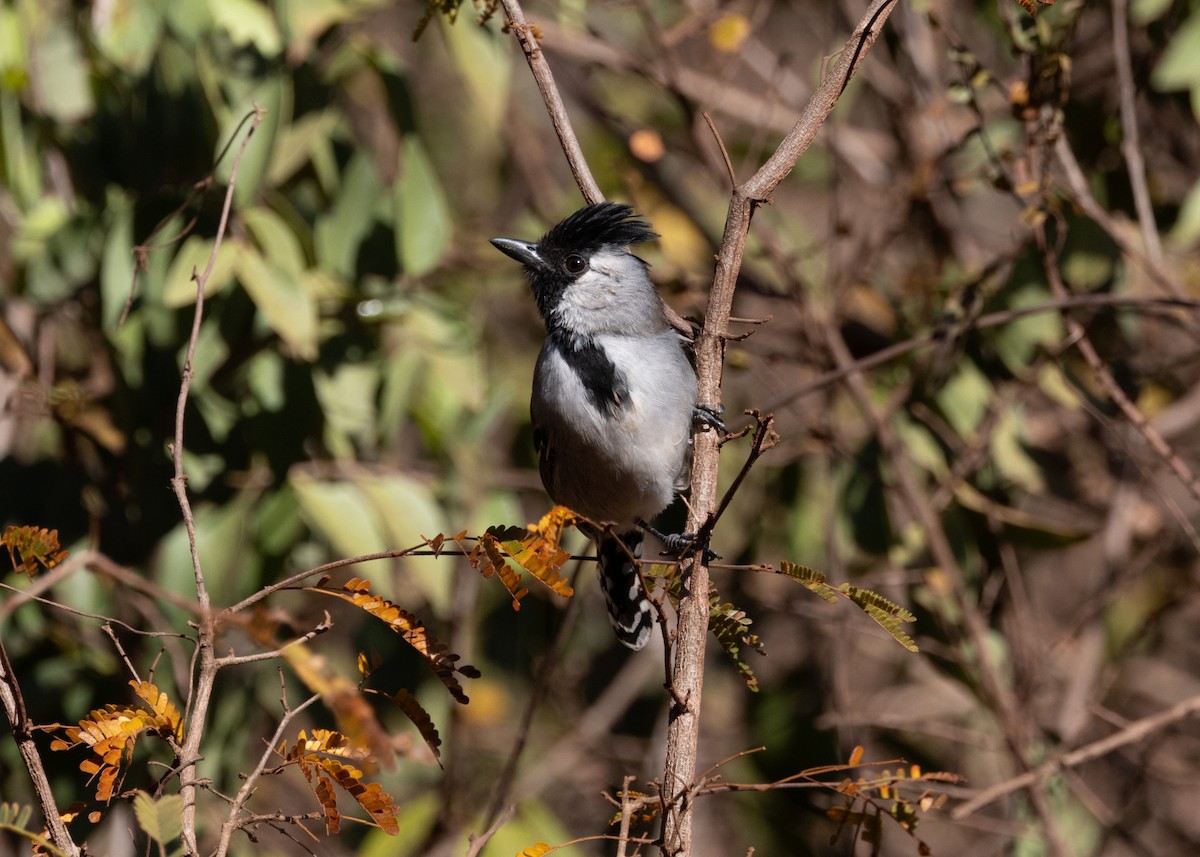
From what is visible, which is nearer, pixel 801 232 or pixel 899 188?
pixel 899 188

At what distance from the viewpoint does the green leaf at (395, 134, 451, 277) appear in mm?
4156

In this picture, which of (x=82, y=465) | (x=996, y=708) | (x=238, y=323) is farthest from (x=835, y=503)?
(x=82, y=465)

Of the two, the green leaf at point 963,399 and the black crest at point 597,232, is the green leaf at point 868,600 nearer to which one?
the black crest at point 597,232

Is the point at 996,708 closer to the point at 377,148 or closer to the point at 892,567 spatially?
the point at 892,567

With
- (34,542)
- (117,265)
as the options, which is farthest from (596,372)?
(34,542)

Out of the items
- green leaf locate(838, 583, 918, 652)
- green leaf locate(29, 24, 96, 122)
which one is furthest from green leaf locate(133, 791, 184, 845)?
green leaf locate(29, 24, 96, 122)

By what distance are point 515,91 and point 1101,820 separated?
5.21 m

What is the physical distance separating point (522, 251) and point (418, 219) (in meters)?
0.48

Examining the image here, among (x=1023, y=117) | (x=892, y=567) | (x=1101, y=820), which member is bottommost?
(x=1101, y=820)

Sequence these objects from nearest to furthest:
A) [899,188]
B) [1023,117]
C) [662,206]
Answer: [1023,117]
[899,188]
[662,206]

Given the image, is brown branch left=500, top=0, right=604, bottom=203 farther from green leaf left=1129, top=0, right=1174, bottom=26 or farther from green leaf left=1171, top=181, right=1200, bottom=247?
green leaf left=1129, top=0, right=1174, bottom=26

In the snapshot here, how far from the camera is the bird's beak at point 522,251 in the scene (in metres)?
3.92

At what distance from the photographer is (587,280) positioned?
156 inches

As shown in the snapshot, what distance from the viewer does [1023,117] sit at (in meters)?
3.69
